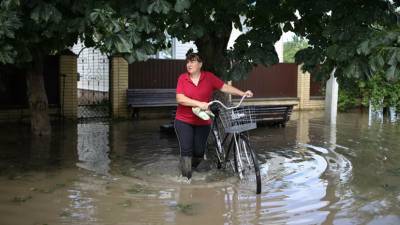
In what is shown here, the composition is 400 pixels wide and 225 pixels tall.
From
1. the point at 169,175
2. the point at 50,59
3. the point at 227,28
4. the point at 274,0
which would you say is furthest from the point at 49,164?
the point at 50,59

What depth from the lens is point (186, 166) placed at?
6.63 meters

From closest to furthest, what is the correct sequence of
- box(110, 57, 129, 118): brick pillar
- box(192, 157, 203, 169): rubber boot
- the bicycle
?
1. the bicycle
2. box(192, 157, 203, 169): rubber boot
3. box(110, 57, 129, 118): brick pillar

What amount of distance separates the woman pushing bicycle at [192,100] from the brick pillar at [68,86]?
24.5 ft

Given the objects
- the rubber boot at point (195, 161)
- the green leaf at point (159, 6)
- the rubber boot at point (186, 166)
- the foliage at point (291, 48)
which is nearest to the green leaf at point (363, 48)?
the green leaf at point (159, 6)

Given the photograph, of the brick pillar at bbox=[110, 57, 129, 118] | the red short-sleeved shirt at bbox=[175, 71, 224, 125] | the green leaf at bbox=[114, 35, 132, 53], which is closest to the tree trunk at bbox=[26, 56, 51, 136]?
the brick pillar at bbox=[110, 57, 129, 118]

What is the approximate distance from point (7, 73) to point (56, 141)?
302 centimetres

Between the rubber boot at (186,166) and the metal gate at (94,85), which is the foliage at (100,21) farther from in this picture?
the metal gate at (94,85)

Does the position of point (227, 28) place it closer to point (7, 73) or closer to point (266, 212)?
point (266, 212)

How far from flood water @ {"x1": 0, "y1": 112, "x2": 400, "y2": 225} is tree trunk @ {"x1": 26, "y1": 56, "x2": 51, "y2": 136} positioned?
326 millimetres

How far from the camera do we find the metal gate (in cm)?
1469

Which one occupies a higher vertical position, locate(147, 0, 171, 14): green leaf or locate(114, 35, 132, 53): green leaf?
locate(147, 0, 171, 14): green leaf

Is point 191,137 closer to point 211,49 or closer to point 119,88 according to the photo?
point 211,49

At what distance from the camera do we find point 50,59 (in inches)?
525

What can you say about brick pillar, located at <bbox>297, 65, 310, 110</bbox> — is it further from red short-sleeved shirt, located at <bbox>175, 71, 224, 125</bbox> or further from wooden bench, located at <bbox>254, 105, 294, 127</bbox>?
red short-sleeved shirt, located at <bbox>175, 71, 224, 125</bbox>
